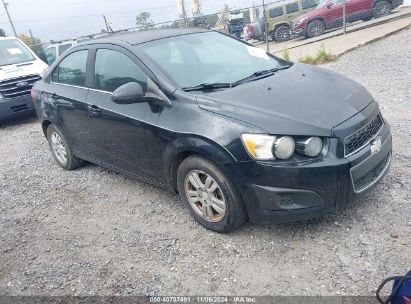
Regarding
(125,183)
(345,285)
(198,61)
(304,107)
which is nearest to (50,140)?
(125,183)

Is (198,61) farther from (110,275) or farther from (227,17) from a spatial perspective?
(227,17)

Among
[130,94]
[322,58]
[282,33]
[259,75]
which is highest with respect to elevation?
[130,94]

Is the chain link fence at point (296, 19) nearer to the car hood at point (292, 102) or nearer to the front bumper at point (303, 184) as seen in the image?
the car hood at point (292, 102)

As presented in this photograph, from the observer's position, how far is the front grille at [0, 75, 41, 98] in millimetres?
8227

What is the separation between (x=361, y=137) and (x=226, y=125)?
3.52 ft

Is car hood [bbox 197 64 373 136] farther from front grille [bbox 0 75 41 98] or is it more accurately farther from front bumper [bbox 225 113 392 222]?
front grille [bbox 0 75 41 98]

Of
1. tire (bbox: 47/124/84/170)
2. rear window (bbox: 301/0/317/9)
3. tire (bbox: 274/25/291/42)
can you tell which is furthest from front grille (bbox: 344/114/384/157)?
rear window (bbox: 301/0/317/9)

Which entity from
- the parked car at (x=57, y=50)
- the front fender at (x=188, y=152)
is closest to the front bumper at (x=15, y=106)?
the parked car at (x=57, y=50)

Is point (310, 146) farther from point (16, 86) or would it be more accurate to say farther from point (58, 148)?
point (16, 86)

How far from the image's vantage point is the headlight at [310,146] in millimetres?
2918

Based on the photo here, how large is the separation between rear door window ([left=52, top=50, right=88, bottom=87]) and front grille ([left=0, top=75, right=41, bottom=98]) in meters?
3.65

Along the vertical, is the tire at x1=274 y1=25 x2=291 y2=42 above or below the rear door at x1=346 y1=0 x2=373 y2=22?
below

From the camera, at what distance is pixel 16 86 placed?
835cm

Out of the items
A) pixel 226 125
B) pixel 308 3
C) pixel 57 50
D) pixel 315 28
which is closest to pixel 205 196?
pixel 226 125
